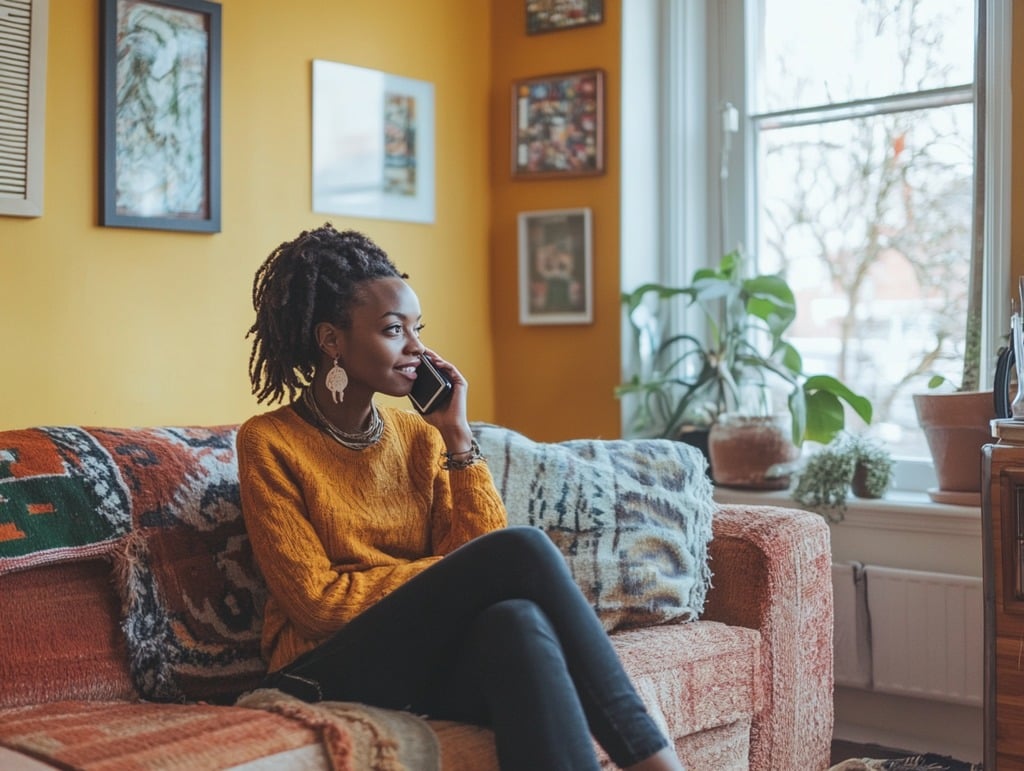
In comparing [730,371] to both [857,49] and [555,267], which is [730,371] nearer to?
[555,267]

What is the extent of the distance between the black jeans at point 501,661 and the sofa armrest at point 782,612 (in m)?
0.65

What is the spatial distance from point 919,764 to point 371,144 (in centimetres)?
194

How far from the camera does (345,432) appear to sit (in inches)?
80.2

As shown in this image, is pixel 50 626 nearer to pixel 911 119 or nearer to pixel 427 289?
pixel 427 289

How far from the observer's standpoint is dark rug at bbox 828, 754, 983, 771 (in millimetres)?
2586

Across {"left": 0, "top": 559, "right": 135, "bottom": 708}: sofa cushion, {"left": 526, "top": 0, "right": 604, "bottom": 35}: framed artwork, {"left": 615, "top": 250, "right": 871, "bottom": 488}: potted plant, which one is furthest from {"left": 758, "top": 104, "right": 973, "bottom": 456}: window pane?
{"left": 0, "top": 559, "right": 135, "bottom": 708}: sofa cushion

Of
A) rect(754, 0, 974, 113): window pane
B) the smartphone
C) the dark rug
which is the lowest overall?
the dark rug

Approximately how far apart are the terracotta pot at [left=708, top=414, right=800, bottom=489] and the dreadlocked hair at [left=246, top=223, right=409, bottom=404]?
4.01ft

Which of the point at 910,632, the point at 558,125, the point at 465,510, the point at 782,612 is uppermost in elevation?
the point at 558,125

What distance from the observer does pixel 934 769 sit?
264cm

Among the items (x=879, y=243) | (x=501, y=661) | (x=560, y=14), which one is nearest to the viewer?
(x=501, y=661)

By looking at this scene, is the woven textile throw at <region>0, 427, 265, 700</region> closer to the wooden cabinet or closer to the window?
the wooden cabinet

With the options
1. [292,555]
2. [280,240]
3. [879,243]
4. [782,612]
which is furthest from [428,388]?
[879,243]

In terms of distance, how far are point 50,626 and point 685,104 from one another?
7.33 feet
